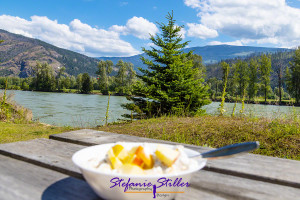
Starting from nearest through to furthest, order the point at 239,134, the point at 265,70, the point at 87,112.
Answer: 1. the point at 239,134
2. the point at 87,112
3. the point at 265,70

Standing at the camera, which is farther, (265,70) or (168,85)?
(265,70)

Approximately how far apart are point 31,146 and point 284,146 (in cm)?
387

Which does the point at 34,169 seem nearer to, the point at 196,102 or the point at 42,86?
the point at 196,102

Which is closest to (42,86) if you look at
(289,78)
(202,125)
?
(289,78)

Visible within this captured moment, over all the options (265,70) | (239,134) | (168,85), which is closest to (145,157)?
(239,134)

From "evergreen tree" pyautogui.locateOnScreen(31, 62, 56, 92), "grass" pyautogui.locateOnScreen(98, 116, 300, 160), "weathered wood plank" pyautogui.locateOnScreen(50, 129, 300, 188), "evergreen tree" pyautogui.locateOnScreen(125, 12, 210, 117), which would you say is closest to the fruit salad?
"weathered wood plank" pyautogui.locateOnScreen(50, 129, 300, 188)

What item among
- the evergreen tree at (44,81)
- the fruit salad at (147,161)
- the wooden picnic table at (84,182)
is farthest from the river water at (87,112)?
the evergreen tree at (44,81)

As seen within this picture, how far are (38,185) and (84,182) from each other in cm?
17

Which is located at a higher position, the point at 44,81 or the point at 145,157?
the point at 44,81

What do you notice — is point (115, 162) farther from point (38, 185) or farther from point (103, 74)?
point (103, 74)

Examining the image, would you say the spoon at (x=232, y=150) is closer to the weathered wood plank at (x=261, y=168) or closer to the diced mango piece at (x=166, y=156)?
the diced mango piece at (x=166, y=156)

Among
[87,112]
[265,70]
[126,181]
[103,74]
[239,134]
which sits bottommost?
[87,112]

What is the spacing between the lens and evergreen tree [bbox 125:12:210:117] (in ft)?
29.9

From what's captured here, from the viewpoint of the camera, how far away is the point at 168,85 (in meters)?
9.19
